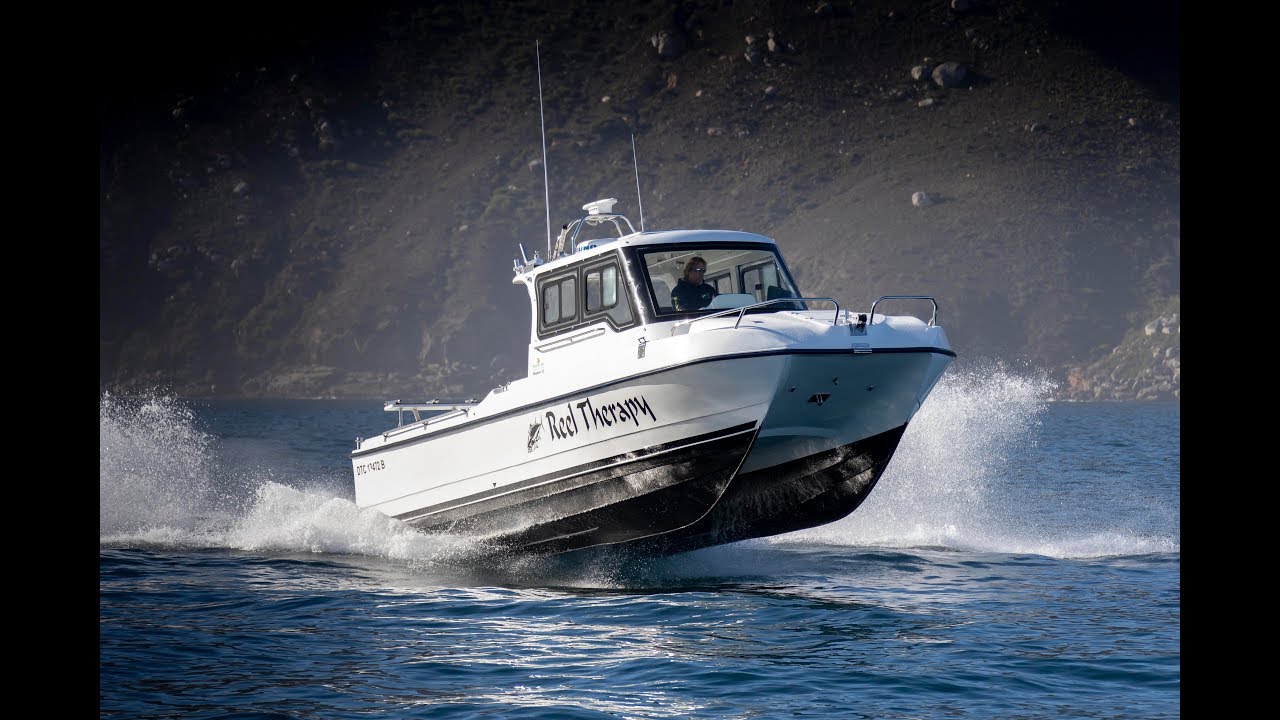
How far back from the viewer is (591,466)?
10695mm

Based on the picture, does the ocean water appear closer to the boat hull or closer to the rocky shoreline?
the boat hull

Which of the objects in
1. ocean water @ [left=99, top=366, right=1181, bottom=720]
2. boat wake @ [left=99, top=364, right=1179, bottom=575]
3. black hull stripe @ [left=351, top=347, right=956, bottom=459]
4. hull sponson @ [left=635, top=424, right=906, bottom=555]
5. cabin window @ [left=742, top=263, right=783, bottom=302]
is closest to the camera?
ocean water @ [left=99, top=366, right=1181, bottom=720]

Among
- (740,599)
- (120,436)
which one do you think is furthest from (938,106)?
(740,599)

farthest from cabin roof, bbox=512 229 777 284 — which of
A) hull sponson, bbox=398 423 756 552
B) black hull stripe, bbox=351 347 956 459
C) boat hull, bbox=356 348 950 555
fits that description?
hull sponson, bbox=398 423 756 552

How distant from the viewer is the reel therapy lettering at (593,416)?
33.7ft

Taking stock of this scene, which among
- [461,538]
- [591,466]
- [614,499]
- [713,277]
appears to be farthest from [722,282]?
[461,538]

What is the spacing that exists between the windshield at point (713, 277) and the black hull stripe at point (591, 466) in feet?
4.53

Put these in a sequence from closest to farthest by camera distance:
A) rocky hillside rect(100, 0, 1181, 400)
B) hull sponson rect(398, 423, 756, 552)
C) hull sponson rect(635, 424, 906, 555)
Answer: hull sponson rect(398, 423, 756, 552) → hull sponson rect(635, 424, 906, 555) → rocky hillside rect(100, 0, 1181, 400)

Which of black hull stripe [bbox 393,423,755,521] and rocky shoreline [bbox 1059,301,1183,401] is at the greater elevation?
rocky shoreline [bbox 1059,301,1183,401]

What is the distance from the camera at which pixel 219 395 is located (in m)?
118

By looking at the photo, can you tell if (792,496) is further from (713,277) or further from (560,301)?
(560,301)

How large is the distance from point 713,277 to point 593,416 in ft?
6.97

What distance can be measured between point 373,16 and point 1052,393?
111 meters

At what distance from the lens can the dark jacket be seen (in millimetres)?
10984
